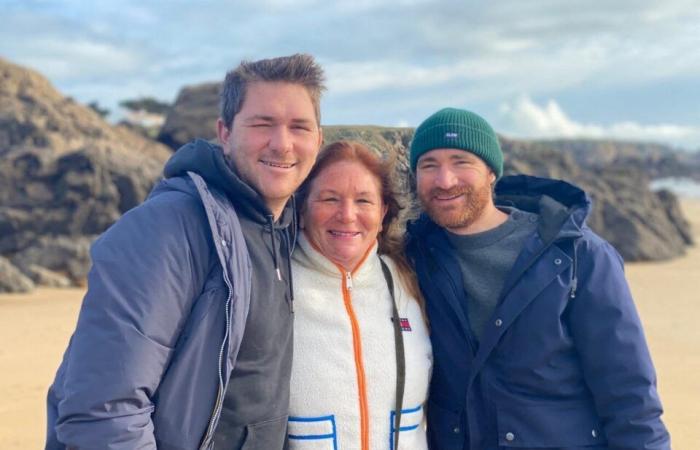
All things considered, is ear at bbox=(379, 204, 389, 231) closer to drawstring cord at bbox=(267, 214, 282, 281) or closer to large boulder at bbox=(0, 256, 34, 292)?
drawstring cord at bbox=(267, 214, 282, 281)

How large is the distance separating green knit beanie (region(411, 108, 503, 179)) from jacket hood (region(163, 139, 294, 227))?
40.2 inches

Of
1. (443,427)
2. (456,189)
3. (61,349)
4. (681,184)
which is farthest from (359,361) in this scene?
(681,184)

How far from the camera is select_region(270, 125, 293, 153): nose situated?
2.79 metres

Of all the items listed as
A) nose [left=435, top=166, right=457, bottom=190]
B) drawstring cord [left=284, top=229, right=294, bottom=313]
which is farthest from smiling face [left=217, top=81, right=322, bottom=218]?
nose [left=435, top=166, right=457, bottom=190]

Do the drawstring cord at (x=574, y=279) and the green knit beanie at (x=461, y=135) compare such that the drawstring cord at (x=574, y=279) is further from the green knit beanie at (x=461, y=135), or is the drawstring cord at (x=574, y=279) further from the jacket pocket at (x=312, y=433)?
the jacket pocket at (x=312, y=433)

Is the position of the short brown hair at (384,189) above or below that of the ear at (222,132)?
Answer: below

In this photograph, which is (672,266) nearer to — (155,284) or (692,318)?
(692,318)

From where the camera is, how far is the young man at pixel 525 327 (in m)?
3.00

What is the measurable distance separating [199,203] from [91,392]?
2.32 feet

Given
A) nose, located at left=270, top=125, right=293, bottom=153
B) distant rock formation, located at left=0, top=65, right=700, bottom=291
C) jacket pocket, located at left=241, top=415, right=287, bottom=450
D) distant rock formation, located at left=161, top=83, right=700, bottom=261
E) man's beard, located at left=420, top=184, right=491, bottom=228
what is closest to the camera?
jacket pocket, located at left=241, top=415, right=287, bottom=450

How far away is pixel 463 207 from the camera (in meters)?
3.39

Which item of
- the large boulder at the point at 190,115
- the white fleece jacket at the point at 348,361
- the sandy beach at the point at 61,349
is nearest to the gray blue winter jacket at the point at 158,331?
the white fleece jacket at the point at 348,361

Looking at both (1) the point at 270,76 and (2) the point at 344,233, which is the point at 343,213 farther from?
(1) the point at 270,76

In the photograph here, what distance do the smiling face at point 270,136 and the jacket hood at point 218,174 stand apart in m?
0.06
